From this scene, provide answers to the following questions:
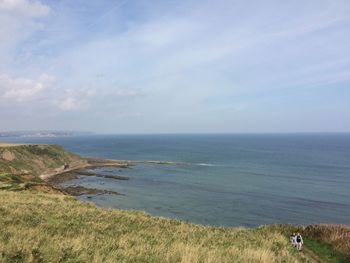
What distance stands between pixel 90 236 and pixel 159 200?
179 feet

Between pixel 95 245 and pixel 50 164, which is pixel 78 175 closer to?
pixel 50 164

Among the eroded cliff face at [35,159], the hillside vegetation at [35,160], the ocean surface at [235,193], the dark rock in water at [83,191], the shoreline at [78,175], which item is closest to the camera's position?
the ocean surface at [235,193]

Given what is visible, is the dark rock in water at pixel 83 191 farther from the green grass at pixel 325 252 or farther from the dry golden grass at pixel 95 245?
the green grass at pixel 325 252

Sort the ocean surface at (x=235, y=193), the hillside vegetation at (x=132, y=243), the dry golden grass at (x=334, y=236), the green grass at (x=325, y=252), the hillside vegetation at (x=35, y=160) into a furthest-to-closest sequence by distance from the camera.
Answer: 1. the hillside vegetation at (x=35, y=160)
2. the ocean surface at (x=235, y=193)
3. the dry golden grass at (x=334, y=236)
4. the green grass at (x=325, y=252)
5. the hillside vegetation at (x=132, y=243)

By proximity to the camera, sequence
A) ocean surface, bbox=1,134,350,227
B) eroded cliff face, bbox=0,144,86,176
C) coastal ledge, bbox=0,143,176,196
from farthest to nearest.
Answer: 1. eroded cliff face, bbox=0,144,86,176
2. coastal ledge, bbox=0,143,176,196
3. ocean surface, bbox=1,134,350,227

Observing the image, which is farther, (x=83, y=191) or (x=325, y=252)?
(x=83, y=191)

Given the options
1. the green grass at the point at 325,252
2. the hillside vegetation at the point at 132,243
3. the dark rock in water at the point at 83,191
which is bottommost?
the dark rock in water at the point at 83,191

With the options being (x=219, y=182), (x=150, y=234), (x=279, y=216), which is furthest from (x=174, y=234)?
(x=219, y=182)

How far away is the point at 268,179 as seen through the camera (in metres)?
94.6

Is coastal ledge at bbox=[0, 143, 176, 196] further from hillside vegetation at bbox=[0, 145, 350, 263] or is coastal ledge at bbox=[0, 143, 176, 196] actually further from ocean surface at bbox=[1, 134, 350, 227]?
hillside vegetation at bbox=[0, 145, 350, 263]

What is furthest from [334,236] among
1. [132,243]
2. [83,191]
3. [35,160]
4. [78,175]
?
[35,160]

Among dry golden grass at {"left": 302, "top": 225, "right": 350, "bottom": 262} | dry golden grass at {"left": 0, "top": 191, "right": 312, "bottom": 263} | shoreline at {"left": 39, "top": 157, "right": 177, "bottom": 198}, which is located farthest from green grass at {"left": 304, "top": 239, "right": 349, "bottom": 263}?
shoreline at {"left": 39, "top": 157, "right": 177, "bottom": 198}

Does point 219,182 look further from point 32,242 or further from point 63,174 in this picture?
point 32,242

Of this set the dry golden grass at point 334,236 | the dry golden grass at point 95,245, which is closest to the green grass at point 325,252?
the dry golden grass at point 334,236
